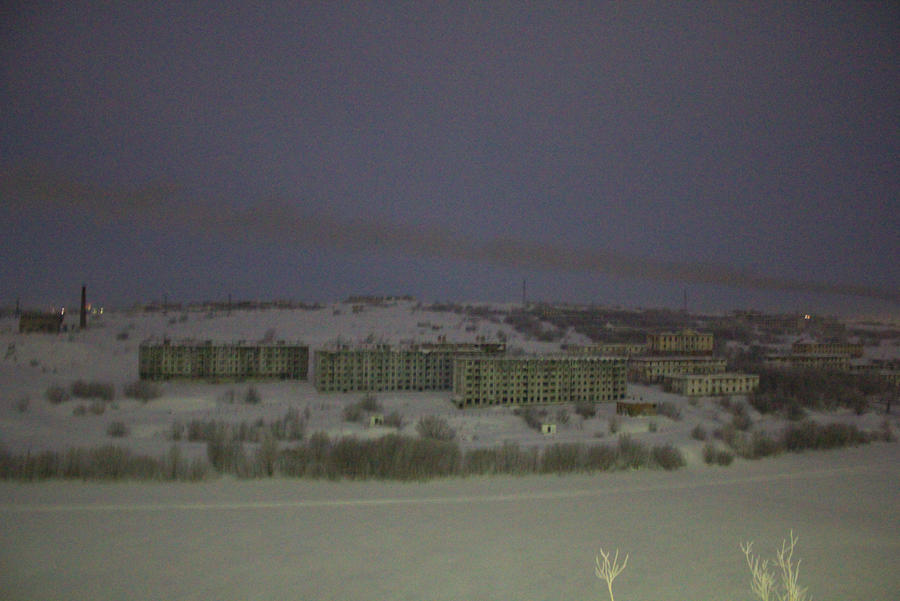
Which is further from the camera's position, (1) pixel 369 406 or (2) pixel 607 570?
(1) pixel 369 406

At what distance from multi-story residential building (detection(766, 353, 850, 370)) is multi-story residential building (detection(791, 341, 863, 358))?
1553mm

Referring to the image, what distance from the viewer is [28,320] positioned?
32438 mm

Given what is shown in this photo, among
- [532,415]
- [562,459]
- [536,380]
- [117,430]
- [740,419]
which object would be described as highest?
[536,380]

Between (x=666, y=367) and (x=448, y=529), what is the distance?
2130cm

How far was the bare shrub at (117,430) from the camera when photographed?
15.0m

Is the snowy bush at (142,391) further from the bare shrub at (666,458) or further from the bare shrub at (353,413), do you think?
the bare shrub at (666,458)

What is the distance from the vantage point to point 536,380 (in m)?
21.7

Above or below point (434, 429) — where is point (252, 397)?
below

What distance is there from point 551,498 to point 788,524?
11.8 feet

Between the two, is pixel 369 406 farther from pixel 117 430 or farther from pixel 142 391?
pixel 142 391

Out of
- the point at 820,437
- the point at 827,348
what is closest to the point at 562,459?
the point at 820,437

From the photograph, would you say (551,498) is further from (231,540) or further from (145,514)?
(145,514)

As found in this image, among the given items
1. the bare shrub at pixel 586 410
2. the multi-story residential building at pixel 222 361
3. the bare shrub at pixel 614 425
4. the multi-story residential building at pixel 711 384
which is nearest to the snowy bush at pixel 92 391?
the multi-story residential building at pixel 222 361

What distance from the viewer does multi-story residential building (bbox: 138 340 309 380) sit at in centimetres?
2433
